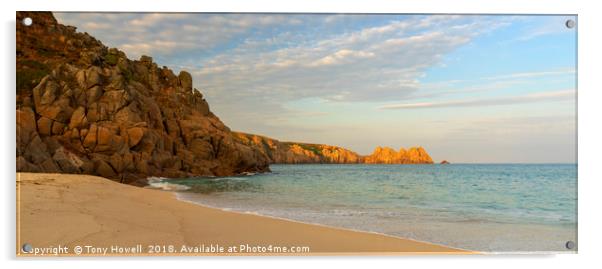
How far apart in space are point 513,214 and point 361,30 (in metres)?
3.74

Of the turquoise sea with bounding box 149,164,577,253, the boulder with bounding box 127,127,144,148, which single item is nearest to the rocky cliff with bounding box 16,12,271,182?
the boulder with bounding box 127,127,144,148

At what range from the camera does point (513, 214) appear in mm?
6422

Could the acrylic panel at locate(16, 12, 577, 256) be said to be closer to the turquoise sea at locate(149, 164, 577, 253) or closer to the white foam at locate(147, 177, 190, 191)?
the turquoise sea at locate(149, 164, 577, 253)

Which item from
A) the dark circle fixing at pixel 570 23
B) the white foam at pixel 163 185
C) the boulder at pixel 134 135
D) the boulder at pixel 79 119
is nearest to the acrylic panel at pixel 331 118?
the dark circle fixing at pixel 570 23

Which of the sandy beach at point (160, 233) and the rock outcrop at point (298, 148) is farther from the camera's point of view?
the rock outcrop at point (298, 148)

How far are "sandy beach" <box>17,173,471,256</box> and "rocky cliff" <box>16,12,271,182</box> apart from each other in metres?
0.66

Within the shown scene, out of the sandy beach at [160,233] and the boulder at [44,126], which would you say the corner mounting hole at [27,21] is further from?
the boulder at [44,126]

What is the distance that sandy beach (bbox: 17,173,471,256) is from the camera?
4.90 meters

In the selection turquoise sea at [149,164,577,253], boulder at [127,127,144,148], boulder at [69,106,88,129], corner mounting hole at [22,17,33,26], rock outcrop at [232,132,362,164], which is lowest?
turquoise sea at [149,164,577,253]

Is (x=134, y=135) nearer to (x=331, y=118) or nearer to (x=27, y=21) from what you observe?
(x=27, y=21)

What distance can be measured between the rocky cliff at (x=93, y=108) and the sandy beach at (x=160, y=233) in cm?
66

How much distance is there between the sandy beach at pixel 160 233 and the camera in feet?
16.1
